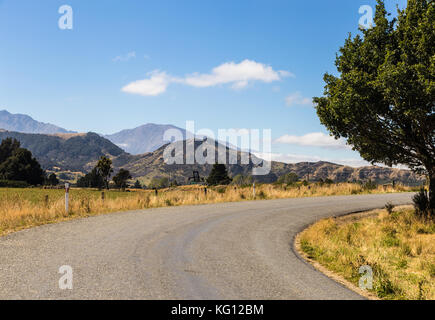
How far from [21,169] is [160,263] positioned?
91.2 m

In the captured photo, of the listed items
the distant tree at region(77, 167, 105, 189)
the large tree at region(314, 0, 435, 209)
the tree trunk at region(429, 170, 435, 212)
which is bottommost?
the distant tree at region(77, 167, 105, 189)

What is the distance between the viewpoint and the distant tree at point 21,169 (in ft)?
273

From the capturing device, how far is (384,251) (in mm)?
9688

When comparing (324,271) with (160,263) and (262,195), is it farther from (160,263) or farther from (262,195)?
(262,195)

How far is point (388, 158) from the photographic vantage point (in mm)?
16031

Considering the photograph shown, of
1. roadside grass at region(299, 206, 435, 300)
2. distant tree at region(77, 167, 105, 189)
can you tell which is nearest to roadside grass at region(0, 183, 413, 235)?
roadside grass at region(299, 206, 435, 300)

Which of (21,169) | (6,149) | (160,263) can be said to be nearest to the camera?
(160,263)

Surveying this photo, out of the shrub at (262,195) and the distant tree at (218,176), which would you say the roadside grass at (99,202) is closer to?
the shrub at (262,195)

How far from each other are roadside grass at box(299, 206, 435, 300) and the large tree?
10.6ft

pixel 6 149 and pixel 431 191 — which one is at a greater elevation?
pixel 6 149

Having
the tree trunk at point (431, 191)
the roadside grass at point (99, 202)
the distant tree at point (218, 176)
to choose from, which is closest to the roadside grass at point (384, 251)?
the tree trunk at point (431, 191)

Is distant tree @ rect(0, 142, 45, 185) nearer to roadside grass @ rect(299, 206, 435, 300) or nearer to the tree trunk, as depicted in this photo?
roadside grass @ rect(299, 206, 435, 300)

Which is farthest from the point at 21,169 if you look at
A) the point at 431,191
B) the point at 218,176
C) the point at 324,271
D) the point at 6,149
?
the point at 324,271

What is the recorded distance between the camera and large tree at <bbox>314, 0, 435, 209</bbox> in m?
11.4
